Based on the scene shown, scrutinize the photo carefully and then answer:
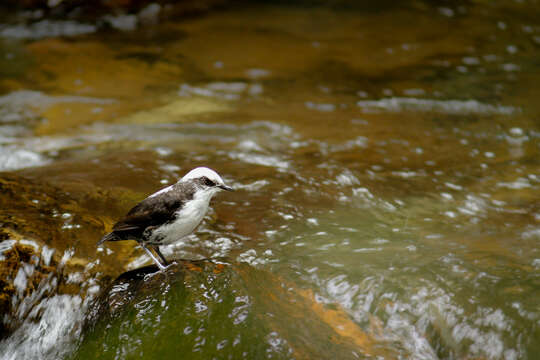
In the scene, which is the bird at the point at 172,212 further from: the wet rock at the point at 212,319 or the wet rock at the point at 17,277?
the wet rock at the point at 17,277

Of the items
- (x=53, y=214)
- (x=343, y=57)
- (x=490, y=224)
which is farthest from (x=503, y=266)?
(x=343, y=57)

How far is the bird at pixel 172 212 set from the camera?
3.16 m

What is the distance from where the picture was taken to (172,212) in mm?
3150

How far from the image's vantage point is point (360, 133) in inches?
280

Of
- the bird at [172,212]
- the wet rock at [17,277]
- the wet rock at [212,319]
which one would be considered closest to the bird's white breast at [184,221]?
the bird at [172,212]

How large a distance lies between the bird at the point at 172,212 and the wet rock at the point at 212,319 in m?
0.26

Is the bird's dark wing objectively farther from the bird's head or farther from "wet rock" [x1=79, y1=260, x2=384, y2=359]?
"wet rock" [x1=79, y1=260, x2=384, y2=359]

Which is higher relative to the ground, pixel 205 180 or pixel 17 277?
pixel 205 180

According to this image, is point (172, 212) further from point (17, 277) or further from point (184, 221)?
point (17, 277)

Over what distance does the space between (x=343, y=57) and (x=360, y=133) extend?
2.95 meters

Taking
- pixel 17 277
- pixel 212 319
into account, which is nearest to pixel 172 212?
pixel 212 319

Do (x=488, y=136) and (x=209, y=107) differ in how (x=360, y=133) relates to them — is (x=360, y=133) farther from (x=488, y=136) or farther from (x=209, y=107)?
(x=209, y=107)

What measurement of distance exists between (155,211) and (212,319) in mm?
706

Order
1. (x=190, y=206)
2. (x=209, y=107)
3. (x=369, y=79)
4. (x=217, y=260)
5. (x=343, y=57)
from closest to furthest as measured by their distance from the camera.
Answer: (x=190, y=206), (x=217, y=260), (x=209, y=107), (x=369, y=79), (x=343, y=57)
